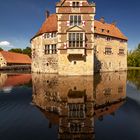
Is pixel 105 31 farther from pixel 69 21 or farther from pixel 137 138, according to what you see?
pixel 137 138

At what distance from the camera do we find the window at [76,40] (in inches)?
1243

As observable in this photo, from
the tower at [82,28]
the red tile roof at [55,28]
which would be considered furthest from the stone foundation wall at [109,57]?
the tower at [82,28]

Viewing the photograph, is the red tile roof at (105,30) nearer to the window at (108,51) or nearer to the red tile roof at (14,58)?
the window at (108,51)

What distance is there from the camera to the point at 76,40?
104 feet

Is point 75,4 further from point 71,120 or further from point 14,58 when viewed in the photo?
point 14,58

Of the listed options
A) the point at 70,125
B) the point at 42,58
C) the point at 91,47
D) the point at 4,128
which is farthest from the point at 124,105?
the point at 42,58

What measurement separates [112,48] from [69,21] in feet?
63.4

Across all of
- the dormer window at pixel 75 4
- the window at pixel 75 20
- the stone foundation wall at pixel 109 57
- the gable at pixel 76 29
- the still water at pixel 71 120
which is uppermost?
the dormer window at pixel 75 4

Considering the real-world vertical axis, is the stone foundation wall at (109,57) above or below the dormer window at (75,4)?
below

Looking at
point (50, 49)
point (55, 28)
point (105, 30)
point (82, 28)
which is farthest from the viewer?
point (105, 30)

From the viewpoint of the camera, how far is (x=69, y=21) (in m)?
32.2

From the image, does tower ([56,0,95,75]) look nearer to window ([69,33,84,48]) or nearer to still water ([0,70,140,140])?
window ([69,33,84,48])

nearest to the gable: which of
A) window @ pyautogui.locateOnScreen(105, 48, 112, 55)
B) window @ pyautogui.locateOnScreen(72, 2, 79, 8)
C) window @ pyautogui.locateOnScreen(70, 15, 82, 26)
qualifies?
window @ pyautogui.locateOnScreen(70, 15, 82, 26)

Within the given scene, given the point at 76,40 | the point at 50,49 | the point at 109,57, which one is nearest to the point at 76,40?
the point at 76,40
